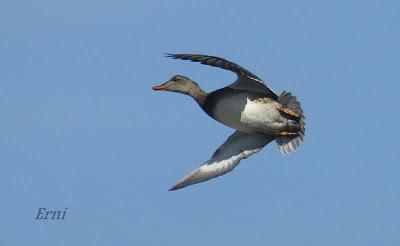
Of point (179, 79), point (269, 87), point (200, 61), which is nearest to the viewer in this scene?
point (200, 61)

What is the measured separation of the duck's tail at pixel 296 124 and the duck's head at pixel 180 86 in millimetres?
1519

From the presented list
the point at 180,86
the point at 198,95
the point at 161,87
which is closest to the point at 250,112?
the point at 198,95

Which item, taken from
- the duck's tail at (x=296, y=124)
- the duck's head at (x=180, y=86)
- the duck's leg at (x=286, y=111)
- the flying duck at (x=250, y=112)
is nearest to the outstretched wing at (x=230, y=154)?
the flying duck at (x=250, y=112)

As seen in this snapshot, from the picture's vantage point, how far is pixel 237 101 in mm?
16953

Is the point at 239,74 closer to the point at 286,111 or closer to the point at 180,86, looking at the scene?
the point at 286,111

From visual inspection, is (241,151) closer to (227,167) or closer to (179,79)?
(227,167)

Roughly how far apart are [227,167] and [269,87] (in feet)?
5.88

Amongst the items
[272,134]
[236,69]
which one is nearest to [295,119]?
[272,134]

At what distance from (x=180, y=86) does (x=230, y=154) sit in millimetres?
1425

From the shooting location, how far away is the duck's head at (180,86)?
58.2 ft

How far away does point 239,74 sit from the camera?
1666 centimetres

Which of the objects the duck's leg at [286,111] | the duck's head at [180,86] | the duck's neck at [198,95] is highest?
the duck's head at [180,86]

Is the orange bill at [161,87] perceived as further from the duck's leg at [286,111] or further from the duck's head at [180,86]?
the duck's leg at [286,111]

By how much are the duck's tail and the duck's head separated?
1.52m
